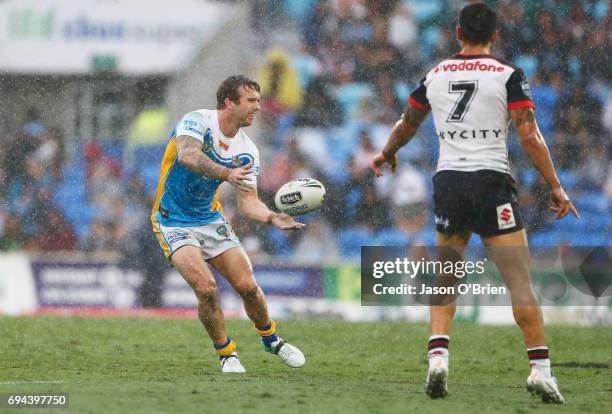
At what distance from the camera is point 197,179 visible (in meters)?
7.70

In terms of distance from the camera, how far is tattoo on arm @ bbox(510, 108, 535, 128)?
19.5 ft

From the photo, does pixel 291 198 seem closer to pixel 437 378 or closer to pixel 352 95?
pixel 437 378

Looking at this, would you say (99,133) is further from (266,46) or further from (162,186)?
(162,186)

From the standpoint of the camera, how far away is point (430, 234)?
14375 millimetres

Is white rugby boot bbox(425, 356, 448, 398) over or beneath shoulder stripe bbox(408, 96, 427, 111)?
beneath

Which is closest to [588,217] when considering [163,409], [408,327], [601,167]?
[601,167]

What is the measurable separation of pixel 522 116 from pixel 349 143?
9.52m

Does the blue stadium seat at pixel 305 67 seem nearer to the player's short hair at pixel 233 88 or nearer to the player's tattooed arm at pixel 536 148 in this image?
the player's short hair at pixel 233 88

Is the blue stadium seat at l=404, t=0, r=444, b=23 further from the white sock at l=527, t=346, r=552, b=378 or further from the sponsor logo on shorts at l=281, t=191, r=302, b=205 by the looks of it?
the white sock at l=527, t=346, r=552, b=378

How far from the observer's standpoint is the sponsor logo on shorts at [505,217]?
5.98 meters

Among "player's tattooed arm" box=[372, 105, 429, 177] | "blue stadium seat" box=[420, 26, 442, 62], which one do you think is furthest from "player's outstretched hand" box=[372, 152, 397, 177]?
"blue stadium seat" box=[420, 26, 442, 62]

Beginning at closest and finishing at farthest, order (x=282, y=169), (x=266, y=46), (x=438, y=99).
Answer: (x=438, y=99) → (x=282, y=169) → (x=266, y=46)


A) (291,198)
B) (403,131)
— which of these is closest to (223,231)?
(291,198)

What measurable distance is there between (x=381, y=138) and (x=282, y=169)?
58.6 inches
